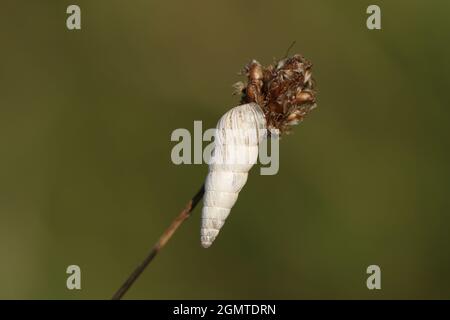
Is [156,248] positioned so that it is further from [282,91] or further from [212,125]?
[212,125]

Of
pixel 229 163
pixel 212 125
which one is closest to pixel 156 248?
pixel 229 163

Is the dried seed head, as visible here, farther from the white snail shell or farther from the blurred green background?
the blurred green background

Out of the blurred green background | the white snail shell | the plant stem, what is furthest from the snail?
the blurred green background

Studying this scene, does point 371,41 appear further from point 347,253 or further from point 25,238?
point 25,238

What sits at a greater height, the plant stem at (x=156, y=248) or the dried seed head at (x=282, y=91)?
the dried seed head at (x=282, y=91)

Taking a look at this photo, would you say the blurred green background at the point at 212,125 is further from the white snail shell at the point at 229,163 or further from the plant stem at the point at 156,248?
the plant stem at the point at 156,248

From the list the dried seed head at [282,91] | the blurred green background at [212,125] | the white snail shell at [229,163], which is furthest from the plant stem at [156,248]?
the blurred green background at [212,125]
